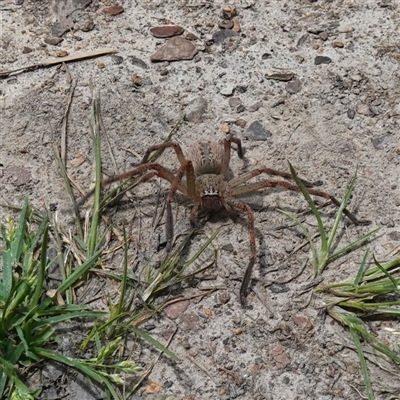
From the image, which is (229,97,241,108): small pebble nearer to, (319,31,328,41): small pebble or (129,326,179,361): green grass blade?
(319,31,328,41): small pebble

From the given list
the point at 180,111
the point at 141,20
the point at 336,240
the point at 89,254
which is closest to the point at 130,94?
the point at 180,111

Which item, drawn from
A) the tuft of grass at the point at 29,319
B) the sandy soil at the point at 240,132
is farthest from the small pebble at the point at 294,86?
the tuft of grass at the point at 29,319

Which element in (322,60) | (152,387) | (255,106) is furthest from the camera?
(322,60)

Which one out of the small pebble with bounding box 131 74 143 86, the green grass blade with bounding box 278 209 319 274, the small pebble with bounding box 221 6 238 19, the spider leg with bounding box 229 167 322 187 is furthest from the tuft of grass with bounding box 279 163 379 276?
the small pebble with bounding box 221 6 238 19

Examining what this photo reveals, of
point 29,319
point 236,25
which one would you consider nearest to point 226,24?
point 236,25

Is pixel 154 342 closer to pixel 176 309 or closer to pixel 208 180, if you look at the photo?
pixel 176 309

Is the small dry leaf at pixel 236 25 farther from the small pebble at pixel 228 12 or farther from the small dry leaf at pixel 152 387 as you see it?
the small dry leaf at pixel 152 387

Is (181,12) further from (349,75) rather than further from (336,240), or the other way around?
(336,240)
